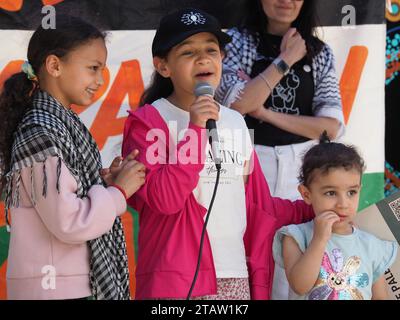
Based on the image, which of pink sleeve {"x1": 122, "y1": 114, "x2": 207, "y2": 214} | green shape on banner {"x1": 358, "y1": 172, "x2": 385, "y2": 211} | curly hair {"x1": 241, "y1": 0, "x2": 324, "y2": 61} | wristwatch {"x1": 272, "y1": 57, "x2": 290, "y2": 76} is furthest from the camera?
green shape on banner {"x1": 358, "y1": 172, "x2": 385, "y2": 211}

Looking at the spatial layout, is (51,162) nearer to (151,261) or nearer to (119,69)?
(151,261)

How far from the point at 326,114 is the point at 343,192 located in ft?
2.49

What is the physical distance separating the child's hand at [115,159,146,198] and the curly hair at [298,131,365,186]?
22.6 inches

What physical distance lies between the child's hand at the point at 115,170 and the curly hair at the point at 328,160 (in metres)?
0.59

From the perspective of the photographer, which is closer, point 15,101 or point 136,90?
point 15,101

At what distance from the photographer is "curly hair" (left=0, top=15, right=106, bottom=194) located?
2.35 m

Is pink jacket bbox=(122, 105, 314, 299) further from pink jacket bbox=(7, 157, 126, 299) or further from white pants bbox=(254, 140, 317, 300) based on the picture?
white pants bbox=(254, 140, 317, 300)

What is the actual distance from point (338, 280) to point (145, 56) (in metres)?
1.43

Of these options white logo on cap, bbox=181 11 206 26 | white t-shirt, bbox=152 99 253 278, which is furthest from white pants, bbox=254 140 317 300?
white logo on cap, bbox=181 11 206 26

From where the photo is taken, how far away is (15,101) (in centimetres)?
237

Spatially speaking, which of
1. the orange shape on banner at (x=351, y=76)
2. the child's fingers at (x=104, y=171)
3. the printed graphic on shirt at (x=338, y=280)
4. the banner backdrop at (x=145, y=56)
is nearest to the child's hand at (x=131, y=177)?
the child's fingers at (x=104, y=171)
